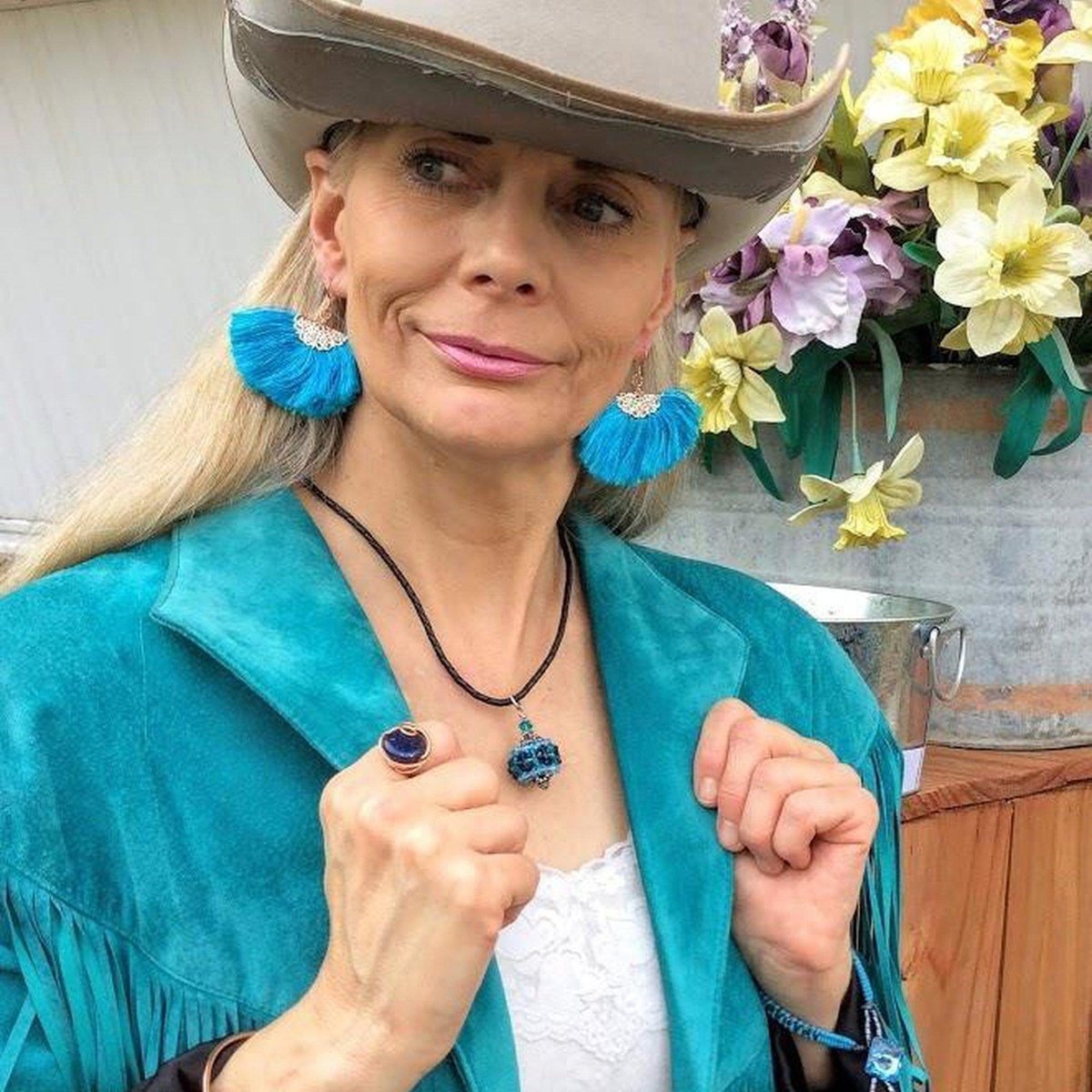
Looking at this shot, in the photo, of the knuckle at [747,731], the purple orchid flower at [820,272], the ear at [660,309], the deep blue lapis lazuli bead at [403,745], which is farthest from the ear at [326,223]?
the purple orchid flower at [820,272]

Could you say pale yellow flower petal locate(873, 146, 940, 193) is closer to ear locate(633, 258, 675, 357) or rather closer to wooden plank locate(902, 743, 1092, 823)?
ear locate(633, 258, 675, 357)

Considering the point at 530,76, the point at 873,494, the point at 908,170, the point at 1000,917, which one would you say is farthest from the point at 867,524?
the point at 530,76

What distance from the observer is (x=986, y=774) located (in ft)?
6.06

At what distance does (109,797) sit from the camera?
1066 millimetres

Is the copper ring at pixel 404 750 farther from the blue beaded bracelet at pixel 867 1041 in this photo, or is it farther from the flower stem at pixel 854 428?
the flower stem at pixel 854 428

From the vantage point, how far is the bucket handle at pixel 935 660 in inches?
69.8

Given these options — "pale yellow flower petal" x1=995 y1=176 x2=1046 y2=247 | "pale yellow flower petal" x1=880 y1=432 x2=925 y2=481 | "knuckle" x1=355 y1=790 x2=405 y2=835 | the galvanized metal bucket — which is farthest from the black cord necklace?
"pale yellow flower petal" x1=995 y1=176 x2=1046 y2=247

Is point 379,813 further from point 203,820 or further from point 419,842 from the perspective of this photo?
point 203,820

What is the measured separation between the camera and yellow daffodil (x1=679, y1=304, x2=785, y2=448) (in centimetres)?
182

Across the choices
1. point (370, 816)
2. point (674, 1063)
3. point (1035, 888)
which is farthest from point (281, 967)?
point (1035, 888)

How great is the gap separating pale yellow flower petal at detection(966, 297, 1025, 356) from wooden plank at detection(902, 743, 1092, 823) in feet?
1.55

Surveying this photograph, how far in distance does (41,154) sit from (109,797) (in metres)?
2.17

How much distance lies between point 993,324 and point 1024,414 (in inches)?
5.7

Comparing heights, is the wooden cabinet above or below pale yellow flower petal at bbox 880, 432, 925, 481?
below
